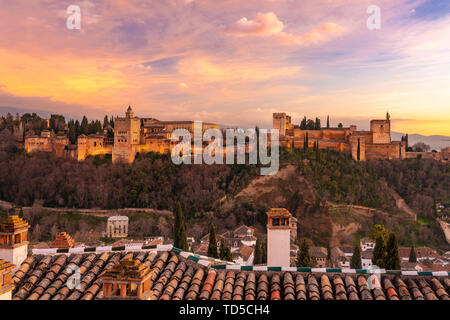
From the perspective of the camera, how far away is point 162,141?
47.5m

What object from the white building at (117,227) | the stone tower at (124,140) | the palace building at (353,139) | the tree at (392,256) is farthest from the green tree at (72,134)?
the tree at (392,256)

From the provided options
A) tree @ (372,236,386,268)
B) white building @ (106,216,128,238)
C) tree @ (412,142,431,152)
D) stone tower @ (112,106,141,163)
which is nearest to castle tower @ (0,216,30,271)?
tree @ (372,236,386,268)

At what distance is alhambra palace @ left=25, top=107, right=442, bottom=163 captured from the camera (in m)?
46.8

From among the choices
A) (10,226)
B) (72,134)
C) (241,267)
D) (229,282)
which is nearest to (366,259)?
(241,267)

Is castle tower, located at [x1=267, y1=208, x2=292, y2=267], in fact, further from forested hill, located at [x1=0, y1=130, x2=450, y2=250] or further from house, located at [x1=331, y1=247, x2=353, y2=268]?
forested hill, located at [x1=0, y1=130, x2=450, y2=250]

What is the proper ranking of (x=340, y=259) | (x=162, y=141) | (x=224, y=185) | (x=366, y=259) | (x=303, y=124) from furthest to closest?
(x=303, y=124)
(x=162, y=141)
(x=224, y=185)
(x=340, y=259)
(x=366, y=259)

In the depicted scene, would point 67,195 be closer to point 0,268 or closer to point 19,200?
point 19,200

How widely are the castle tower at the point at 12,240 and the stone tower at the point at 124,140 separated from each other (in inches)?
1575

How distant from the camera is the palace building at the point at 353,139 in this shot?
47938 millimetres

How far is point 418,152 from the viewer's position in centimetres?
4956

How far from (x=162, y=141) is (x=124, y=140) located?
4193mm

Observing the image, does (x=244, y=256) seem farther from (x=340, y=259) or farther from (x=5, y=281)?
(x=5, y=281)

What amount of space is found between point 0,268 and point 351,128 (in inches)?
1919
